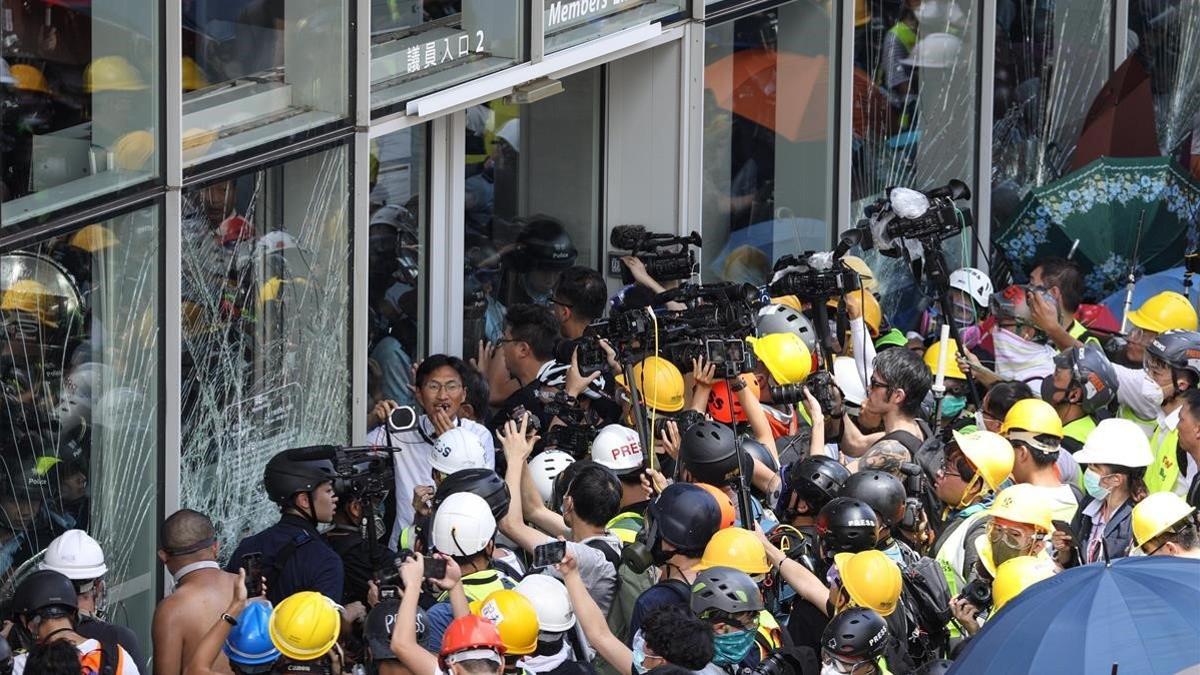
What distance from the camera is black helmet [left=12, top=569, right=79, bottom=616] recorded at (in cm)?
812

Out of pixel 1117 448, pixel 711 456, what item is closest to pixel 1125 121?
pixel 1117 448

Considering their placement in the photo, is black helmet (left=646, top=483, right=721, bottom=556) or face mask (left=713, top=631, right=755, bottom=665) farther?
black helmet (left=646, top=483, right=721, bottom=556)

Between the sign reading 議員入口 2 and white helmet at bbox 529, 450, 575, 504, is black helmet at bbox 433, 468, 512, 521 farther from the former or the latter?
the sign reading 議員入口 2

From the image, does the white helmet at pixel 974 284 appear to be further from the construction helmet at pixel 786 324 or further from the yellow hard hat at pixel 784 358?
the yellow hard hat at pixel 784 358

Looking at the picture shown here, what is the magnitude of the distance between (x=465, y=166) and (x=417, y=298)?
0.89 metres

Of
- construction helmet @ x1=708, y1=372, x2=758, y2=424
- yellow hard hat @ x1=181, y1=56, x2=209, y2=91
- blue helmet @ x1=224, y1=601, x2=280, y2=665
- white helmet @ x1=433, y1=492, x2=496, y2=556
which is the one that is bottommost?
blue helmet @ x1=224, y1=601, x2=280, y2=665

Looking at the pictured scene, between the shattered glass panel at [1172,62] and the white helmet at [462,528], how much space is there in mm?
11015

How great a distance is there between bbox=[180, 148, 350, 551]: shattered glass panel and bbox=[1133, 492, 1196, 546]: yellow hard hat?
13.6 ft

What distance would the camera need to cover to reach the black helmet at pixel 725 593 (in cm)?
807

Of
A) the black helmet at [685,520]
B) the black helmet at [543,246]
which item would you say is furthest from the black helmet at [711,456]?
the black helmet at [543,246]

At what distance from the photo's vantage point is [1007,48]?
1722 cm

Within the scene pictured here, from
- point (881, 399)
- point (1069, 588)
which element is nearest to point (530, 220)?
point (881, 399)

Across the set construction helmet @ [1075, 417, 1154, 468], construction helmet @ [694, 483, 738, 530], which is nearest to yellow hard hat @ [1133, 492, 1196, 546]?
construction helmet @ [1075, 417, 1154, 468]

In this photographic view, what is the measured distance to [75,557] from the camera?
28.4ft
